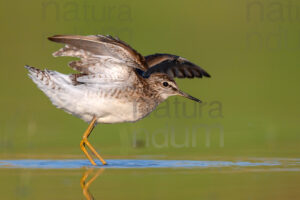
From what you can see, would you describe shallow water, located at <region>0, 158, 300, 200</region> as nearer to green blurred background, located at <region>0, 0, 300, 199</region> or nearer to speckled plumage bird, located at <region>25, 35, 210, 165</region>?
speckled plumage bird, located at <region>25, 35, 210, 165</region>

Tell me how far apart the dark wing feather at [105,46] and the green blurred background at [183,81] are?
1829 mm

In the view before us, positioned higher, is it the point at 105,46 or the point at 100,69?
the point at 105,46

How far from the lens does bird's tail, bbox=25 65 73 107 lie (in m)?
13.6

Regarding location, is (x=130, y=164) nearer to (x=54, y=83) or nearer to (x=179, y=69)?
(x=54, y=83)

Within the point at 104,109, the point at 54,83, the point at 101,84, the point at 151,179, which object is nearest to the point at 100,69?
the point at 101,84

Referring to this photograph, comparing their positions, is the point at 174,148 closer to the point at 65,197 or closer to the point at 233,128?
the point at 233,128

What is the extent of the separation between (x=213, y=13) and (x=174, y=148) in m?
14.7

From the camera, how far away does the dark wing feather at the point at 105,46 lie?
12619mm

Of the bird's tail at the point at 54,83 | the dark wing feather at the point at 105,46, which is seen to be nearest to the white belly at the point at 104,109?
the bird's tail at the point at 54,83

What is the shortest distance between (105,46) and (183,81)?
32.1 ft

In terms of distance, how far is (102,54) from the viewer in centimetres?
1320

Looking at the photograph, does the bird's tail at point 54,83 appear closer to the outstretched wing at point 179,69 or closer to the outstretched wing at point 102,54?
the outstretched wing at point 102,54

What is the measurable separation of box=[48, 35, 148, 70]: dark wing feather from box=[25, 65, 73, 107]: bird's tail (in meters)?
0.87

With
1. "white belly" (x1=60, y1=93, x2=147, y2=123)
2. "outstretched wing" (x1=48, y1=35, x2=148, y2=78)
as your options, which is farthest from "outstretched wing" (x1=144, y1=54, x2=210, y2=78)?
"outstretched wing" (x1=48, y1=35, x2=148, y2=78)
